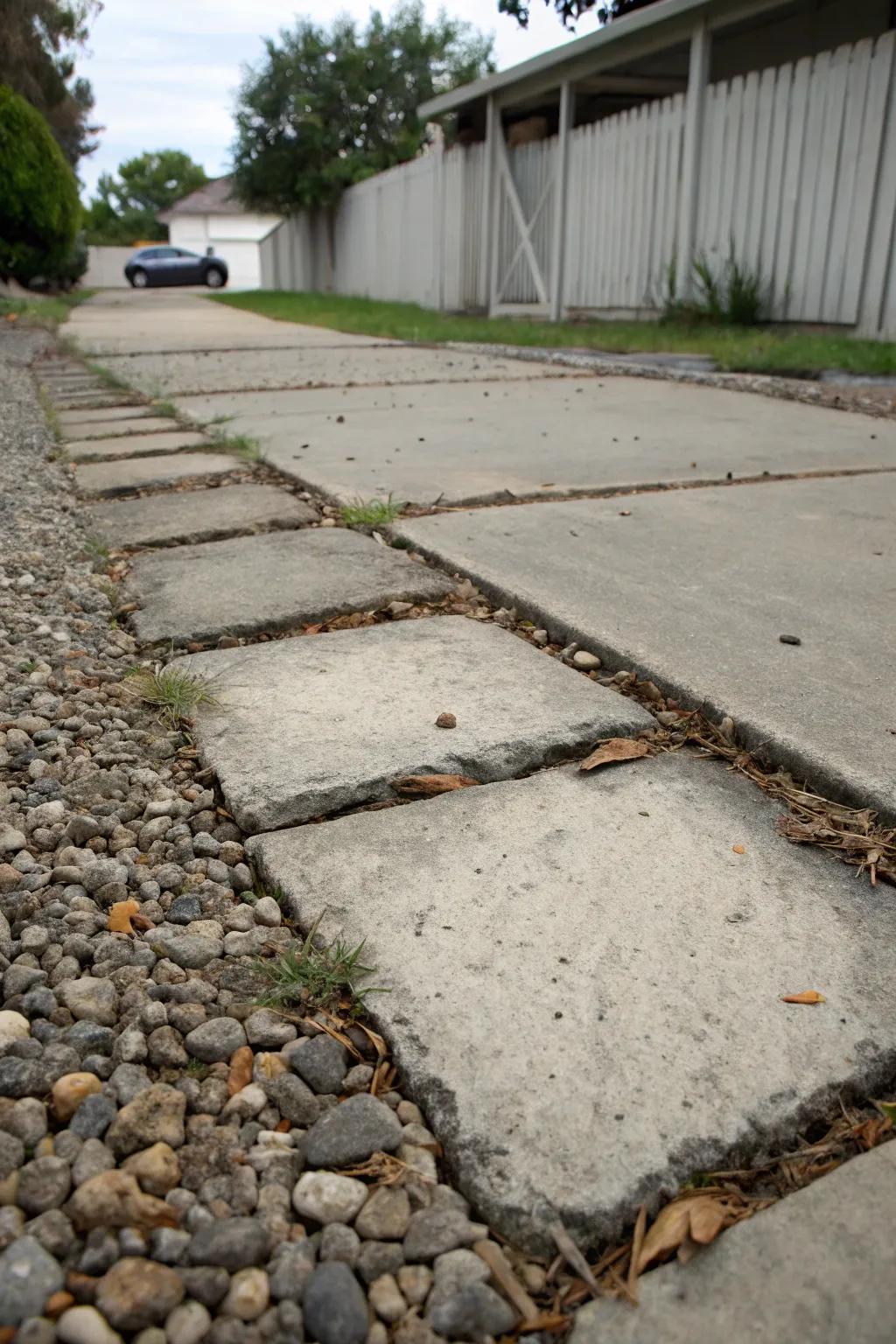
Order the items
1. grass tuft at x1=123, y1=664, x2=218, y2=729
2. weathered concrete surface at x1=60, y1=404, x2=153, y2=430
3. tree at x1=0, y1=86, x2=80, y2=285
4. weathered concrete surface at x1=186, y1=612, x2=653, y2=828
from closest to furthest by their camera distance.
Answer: weathered concrete surface at x1=186, y1=612, x2=653, y2=828 → grass tuft at x1=123, y1=664, x2=218, y2=729 → weathered concrete surface at x1=60, y1=404, x2=153, y2=430 → tree at x1=0, y1=86, x2=80, y2=285

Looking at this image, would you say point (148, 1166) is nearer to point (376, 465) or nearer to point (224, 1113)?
point (224, 1113)

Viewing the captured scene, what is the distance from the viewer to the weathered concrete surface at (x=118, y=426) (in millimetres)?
3387

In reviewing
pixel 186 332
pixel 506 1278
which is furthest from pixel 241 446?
pixel 186 332

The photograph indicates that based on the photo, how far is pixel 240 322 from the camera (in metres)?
10.9

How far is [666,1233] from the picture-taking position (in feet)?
2.17

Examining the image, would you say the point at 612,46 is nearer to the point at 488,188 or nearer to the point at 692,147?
the point at 692,147

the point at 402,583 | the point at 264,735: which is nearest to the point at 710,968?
the point at 264,735

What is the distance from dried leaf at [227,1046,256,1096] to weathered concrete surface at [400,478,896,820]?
27.5 inches

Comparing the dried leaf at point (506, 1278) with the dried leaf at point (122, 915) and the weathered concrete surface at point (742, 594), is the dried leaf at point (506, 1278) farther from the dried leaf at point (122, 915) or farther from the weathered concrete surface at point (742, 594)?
the weathered concrete surface at point (742, 594)

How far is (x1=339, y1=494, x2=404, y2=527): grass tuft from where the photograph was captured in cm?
221

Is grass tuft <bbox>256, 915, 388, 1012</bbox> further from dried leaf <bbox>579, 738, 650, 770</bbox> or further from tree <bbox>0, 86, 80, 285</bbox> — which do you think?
tree <bbox>0, 86, 80, 285</bbox>

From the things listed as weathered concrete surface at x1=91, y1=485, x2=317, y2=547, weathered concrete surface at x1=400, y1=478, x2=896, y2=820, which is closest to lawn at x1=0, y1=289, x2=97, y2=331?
weathered concrete surface at x1=91, y1=485, x2=317, y2=547

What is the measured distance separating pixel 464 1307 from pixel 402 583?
1327 millimetres

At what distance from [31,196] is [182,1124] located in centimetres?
1362
